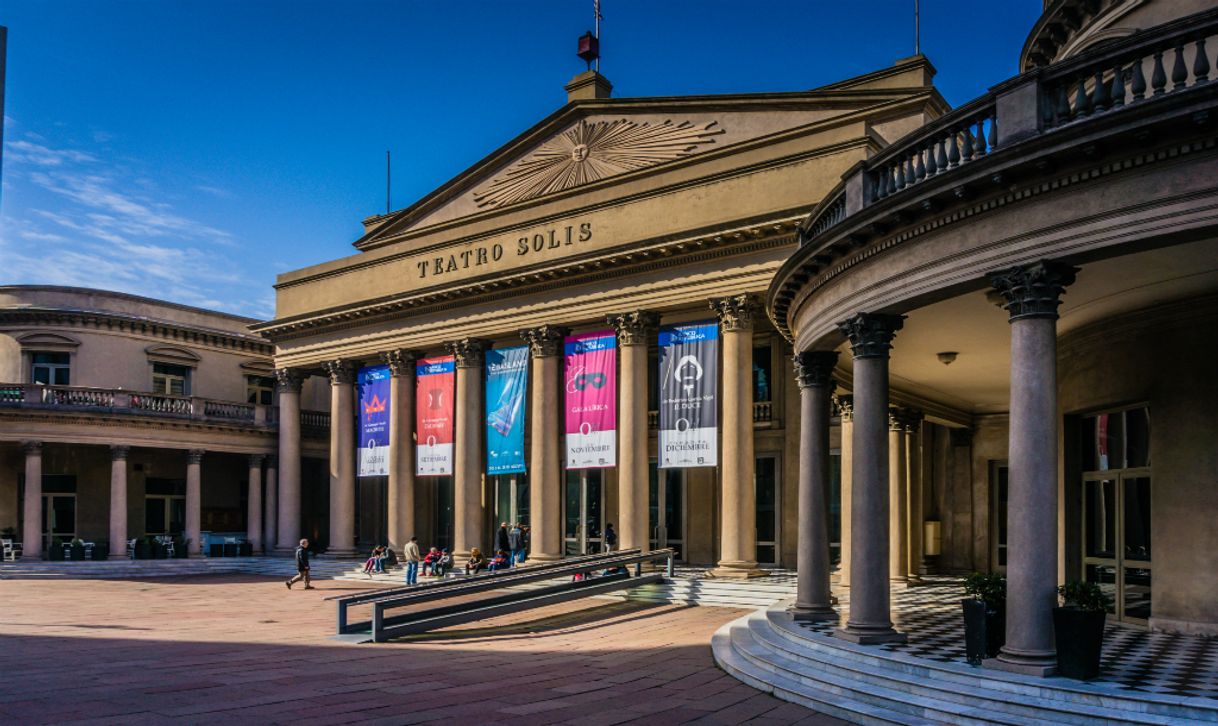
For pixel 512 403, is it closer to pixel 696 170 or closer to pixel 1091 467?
pixel 696 170

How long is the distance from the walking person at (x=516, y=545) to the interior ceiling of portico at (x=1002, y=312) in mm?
13449

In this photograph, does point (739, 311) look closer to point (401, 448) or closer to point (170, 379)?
point (401, 448)

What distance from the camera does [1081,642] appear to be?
9367mm

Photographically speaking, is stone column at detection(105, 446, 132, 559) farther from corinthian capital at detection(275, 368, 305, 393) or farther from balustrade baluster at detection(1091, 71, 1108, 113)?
balustrade baluster at detection(1091, 71, 1108, 113)

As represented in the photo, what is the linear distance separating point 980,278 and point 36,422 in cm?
3487

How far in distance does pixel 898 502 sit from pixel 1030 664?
12.6 meters

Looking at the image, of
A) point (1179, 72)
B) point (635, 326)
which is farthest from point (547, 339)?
point (1179, 72)

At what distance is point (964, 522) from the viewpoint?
1066 inches

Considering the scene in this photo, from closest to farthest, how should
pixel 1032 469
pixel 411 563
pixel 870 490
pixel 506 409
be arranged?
pixel 1032 469 → pixel 870 490 → pixel 411 563 → pixel 506 409

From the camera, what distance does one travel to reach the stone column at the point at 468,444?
31.5 m

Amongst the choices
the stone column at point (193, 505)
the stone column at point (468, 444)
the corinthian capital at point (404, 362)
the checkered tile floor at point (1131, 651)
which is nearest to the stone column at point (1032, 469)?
the checkered tile floor at point (1131, 651)

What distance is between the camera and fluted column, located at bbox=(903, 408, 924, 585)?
73.4 ft

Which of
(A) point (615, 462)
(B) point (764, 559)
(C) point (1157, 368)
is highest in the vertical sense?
(C) point (1157, 368)

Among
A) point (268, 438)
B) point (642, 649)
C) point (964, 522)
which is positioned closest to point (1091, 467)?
point (642, 649)
